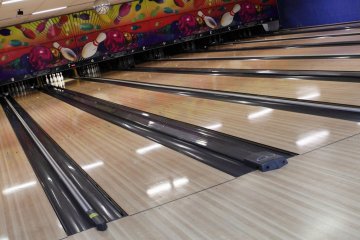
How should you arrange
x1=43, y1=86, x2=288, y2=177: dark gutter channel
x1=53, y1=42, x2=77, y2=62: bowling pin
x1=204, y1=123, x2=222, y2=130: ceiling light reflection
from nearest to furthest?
x1=43, y1=86, x2=288, y2=177: dark gutter channel
x1=204, y1=123, x2=222, y2=130: ceiling light reflection
x1=53, y1=42, x2=77, y2=62: bowling pin

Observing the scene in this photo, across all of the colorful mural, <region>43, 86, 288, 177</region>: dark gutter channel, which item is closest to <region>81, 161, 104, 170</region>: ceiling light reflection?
<region>43, 86, 288, 177</region>: dark gutter channel

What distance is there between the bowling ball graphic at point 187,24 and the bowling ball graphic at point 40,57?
3.48 metres

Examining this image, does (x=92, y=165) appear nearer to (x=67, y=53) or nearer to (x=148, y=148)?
(x=148, y=148)

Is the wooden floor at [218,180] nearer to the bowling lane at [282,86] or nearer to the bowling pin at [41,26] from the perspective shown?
the bowling lane at [282,86]

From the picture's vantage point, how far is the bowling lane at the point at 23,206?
89.4 inches

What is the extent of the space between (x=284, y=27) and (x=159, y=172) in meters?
10.1

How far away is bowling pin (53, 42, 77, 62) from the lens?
9.89 metres

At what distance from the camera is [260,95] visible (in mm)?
4480

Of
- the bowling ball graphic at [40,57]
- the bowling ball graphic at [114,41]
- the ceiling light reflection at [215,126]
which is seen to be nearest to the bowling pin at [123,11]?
the bowling ball graphic at [114,41]

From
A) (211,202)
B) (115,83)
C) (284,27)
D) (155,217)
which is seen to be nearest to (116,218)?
(155,217)

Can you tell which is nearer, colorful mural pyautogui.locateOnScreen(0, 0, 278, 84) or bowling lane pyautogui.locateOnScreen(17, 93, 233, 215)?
bowling lane pyautogui.locateOnScreen(17, 93, 233, 215)

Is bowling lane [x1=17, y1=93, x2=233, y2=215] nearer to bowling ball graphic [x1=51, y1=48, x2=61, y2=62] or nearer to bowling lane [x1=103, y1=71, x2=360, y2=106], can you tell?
bowling lane [x1=103, y1=71, x2=360, y2=106]

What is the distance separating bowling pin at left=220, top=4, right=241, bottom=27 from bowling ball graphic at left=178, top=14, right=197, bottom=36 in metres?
0.83

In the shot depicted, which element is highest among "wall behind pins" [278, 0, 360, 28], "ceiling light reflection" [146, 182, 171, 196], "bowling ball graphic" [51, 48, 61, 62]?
"bowling ball graphic" [51, 48, 61, 62]
